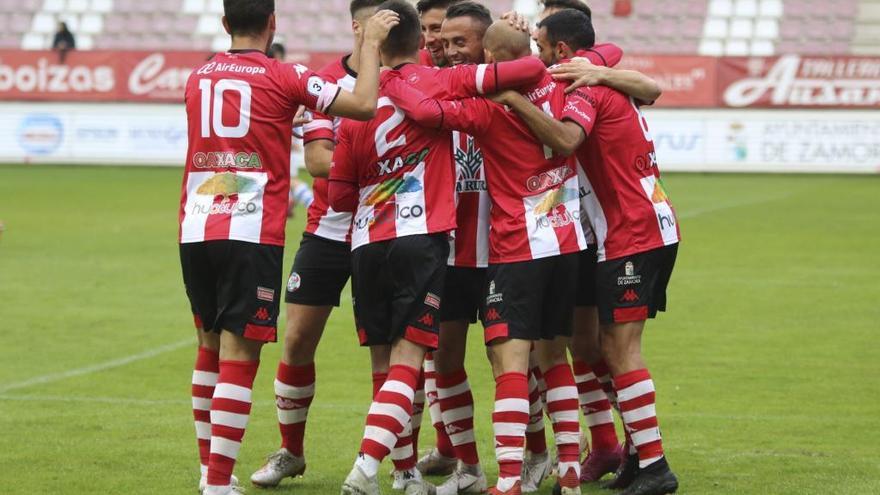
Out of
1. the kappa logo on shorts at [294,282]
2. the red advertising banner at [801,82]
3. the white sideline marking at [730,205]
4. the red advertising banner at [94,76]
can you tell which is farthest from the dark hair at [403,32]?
the red advertising banner at [94,76]

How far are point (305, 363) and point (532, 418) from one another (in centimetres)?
A: 111

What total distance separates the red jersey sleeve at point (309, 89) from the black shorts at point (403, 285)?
0.64 meters

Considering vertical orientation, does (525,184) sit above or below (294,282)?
above

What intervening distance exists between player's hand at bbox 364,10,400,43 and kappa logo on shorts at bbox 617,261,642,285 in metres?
1.47

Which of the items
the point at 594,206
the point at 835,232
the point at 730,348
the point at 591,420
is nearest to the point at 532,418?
the point at 591,420

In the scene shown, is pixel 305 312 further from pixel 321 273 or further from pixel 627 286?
pixel 627 286

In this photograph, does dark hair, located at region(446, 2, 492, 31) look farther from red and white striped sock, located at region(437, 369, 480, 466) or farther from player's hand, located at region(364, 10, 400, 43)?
red and white striped sock, located at region(437, 369, 480, 466)

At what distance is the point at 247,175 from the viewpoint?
19.9 feet

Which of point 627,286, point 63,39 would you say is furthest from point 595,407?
point 63,39

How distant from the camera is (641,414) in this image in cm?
634

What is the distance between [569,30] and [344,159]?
1.20m

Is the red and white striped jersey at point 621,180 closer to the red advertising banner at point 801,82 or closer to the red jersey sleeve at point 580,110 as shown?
the red jersey sleeve at point 580,110

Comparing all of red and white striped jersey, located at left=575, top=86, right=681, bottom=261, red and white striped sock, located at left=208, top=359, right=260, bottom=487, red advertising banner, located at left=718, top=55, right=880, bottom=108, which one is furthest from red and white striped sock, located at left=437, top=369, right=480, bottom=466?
red advertising banner, located at left=718, top=55, right=880, bottom=108

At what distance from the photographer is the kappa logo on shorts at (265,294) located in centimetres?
607
